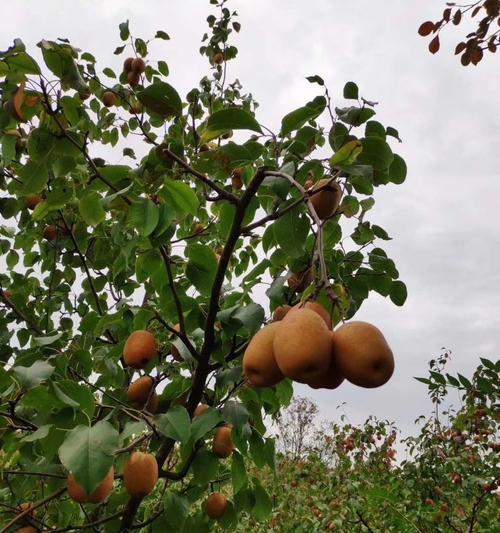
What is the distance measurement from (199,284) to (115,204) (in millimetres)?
312

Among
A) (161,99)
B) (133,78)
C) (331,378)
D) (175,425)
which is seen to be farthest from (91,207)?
(133,78)

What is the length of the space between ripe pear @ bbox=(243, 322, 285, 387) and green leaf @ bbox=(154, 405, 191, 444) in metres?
0.36

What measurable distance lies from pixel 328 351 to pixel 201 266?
0.70 metres

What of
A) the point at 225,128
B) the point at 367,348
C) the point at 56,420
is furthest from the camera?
the point at 56,420

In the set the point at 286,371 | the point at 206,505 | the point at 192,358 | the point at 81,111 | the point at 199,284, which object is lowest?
the point at 206,505

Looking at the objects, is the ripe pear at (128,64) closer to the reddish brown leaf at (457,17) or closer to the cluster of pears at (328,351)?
the reddish brown leaf at (457,17)

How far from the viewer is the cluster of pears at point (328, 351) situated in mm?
762

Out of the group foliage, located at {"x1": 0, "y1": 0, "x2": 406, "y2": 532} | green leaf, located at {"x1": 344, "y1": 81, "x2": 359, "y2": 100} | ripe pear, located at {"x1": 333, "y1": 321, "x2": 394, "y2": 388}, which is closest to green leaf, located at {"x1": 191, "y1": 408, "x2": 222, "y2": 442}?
foliage, located at {"x1": 0, "y1": 0, "x2": 406, "y2": 532}

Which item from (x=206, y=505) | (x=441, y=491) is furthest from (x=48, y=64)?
(x=441, y=491)

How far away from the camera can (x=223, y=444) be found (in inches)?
61.1

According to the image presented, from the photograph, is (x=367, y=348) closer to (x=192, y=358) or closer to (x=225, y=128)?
(x=225, y=128)

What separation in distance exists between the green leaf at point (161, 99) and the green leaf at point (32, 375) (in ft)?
2.01

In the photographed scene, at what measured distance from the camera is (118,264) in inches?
67.5

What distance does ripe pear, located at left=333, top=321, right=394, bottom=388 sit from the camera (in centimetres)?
77
